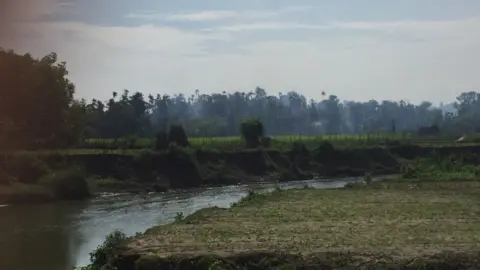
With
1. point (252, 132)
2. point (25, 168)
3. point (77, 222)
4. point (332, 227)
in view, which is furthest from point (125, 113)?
point (332, 227)

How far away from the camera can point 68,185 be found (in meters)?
38.4

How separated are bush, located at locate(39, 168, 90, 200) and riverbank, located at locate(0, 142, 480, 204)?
0.28 meters

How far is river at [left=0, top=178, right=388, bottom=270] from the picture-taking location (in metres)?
19.7

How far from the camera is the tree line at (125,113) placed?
4366 cm

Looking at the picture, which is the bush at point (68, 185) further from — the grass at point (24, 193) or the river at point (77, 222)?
the river at point (77, 222)

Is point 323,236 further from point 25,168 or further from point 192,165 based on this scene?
point 192,165

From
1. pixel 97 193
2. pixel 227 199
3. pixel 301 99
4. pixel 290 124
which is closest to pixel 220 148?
pixel 97 193

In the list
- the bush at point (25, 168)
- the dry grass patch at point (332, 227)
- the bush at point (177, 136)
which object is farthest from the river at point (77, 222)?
the bush at point (177, 136)

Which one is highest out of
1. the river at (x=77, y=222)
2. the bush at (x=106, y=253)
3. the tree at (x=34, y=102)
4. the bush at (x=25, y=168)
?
the tree at (x=34, y=102)

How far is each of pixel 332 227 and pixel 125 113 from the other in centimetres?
5656

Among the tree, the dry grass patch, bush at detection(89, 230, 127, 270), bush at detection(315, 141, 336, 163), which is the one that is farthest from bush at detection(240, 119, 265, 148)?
bush at detection(89, 230, 127, 270)

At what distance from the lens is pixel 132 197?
3891 cm

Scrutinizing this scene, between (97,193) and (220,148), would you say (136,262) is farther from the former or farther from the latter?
(220,148)

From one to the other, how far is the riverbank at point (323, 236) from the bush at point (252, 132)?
33670 millimetres
